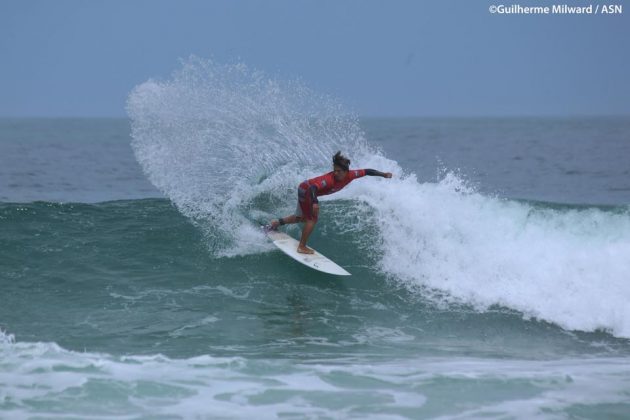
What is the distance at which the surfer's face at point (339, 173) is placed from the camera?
10.9 meters

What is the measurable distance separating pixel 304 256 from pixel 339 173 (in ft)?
4.32

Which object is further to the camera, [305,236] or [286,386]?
[305,236]

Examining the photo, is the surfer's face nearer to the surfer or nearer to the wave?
the surfer

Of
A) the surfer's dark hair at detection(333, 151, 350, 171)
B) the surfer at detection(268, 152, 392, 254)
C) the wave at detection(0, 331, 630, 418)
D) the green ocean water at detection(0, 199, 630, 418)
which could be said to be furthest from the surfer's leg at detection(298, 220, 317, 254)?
the wave at detection(0, 331, 630, 418)

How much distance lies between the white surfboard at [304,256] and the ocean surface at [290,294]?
0.73 ft

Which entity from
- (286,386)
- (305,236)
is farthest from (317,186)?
(286,386)

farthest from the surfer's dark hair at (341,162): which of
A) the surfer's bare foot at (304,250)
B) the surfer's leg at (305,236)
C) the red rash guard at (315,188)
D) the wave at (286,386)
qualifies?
the wave at (286,386)

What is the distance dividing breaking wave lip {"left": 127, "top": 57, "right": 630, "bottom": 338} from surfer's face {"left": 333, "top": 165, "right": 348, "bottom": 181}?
4.84ft

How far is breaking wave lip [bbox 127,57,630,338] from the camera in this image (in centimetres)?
1037

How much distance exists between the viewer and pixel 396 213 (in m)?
Result: 12.1

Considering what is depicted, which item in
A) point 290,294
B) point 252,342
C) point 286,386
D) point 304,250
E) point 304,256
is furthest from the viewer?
point 304,250

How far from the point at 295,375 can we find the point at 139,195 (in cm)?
1558

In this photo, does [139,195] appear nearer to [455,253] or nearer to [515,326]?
[455,253]

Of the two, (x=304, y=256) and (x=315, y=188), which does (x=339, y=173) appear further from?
(x=304, y=256)
